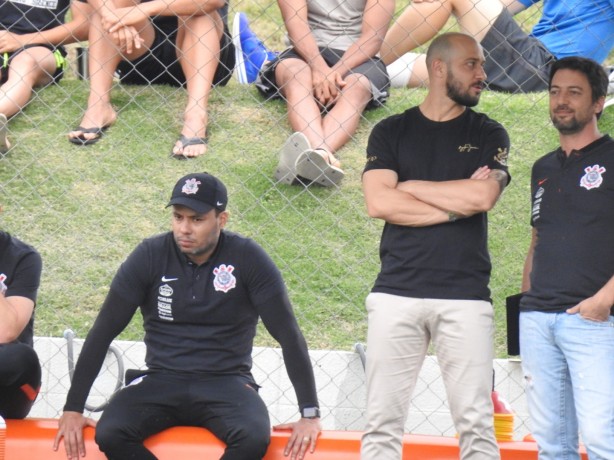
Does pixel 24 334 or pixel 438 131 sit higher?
pixel 438 131

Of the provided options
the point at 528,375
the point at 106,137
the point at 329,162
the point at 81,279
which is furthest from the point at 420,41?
the point at 528,375

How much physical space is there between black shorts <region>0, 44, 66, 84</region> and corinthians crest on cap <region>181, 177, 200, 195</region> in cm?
230

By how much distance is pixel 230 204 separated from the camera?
6.07m

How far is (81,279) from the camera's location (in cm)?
570

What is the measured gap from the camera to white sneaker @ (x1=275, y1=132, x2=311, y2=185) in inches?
226

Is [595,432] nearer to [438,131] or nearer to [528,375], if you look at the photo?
[528,375]

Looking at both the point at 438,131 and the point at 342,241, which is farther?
the point at 342,241

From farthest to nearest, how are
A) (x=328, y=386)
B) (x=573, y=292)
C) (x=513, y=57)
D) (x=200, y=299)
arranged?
(x=513, y=57) < (x=328, y=386) < (x=200, y=299) < (x=573, y=292)

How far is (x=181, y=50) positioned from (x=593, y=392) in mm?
3129

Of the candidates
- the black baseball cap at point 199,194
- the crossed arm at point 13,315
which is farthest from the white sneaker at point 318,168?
the crossed arm at point 13,315

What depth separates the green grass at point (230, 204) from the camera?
223 inches

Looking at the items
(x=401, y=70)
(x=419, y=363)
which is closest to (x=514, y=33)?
(x=401, y=70)

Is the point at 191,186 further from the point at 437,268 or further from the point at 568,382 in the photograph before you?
the point at 568,382

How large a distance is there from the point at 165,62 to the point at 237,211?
3.17 feet
